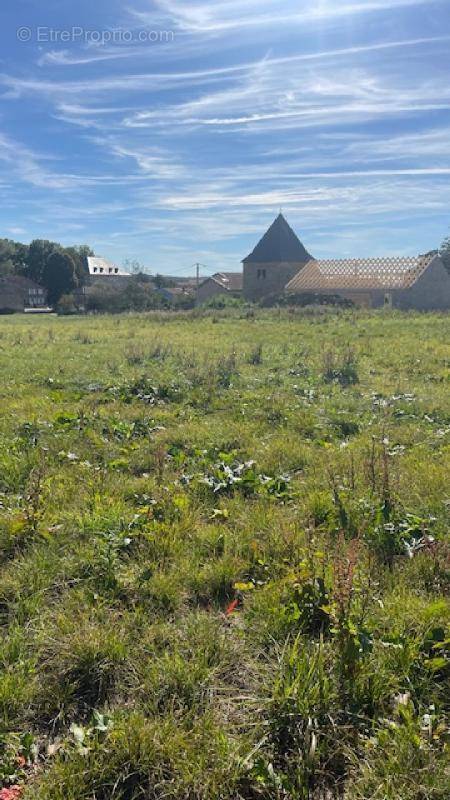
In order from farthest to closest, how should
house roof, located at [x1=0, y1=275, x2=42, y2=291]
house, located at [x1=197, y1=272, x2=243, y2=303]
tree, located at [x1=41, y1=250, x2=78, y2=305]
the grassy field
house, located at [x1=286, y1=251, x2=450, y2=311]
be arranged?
house, located at [x1=197, y1=272, x2=243, y2=303] → house roof, located at [x1=0, y1=275, x2=42, y2=291] → tree, located at [x1=41, y1=250, x2=78, y2=305] → house, located at [x1=286, y1=251, x2=450, y2=311] → the grassy field

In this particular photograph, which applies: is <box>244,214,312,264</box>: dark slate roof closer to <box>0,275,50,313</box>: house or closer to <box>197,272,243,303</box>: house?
<box>197,272,243,303</box>: house

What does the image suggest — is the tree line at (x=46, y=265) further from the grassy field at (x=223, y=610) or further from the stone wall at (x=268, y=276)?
the grassy field at (x=223, y=610)

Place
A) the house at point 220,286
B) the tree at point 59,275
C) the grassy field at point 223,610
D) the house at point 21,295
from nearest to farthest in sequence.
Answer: the grassy field at point 223,610 < the tree at point 59,275 < the house at point 21,295 < the house at point 220,286

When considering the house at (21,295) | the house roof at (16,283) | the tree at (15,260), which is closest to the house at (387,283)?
the house at (21,295)

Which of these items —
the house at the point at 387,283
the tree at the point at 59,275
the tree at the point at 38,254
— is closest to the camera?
the house at the point at 387,283

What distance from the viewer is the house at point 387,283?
45125mm

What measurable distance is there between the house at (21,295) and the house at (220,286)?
1863 centimetres

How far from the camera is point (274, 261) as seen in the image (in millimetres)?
56969

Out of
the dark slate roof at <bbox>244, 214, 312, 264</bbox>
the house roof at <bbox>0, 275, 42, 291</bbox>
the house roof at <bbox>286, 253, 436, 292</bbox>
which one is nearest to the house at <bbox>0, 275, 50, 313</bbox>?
the house roof at <bbox>0, 275, 42, 291</bbox>

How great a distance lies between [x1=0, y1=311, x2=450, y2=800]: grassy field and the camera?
2.29m

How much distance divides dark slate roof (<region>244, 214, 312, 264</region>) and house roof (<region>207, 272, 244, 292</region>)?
8054 mm

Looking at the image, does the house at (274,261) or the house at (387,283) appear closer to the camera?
the house at (387,283)

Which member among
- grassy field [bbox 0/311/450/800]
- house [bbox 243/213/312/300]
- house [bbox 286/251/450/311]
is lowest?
grassy field [bbox 0/311/450/800]

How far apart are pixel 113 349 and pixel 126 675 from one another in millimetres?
13896
